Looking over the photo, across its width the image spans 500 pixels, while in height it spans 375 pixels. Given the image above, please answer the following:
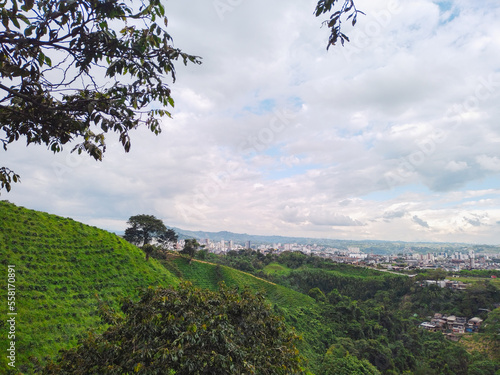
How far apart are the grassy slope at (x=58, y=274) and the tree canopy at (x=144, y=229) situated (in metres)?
14.4

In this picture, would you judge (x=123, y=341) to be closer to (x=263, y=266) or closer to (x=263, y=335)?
(x=263, y=335)

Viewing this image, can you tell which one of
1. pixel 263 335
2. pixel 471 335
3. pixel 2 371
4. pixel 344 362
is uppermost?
pixel 263 335

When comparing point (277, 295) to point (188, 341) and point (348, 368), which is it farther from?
point (188, 341)

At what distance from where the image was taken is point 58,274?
17156mm

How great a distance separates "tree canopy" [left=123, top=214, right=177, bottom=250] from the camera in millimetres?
41594

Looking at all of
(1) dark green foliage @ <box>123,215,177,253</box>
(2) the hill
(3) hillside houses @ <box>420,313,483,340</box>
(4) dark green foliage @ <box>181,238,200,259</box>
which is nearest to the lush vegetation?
(2) the hill

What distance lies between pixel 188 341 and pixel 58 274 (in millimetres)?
17266

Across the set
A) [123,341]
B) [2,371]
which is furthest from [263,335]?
[2,371]

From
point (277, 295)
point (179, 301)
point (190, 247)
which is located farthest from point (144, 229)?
point (179, 301)

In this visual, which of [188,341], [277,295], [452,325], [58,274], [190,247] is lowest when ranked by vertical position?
[452,325]

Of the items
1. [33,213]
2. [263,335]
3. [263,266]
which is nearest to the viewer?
[263,335]

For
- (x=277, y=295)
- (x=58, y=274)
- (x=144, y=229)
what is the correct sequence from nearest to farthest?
(x=58, y=274) → (x=277, y=295) → (x=144, y=229)

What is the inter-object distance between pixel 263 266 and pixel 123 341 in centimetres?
6605

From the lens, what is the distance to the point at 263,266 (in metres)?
68.4
